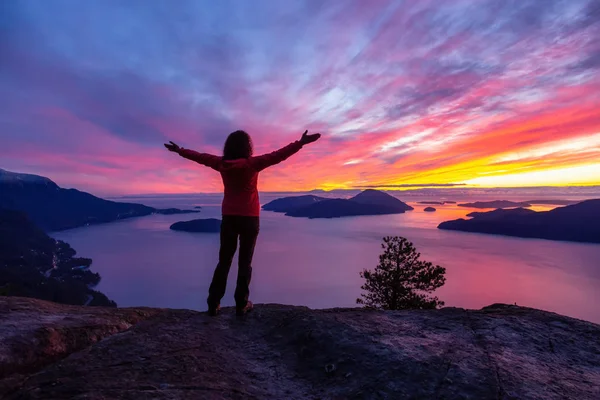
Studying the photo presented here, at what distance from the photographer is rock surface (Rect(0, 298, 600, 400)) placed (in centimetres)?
298

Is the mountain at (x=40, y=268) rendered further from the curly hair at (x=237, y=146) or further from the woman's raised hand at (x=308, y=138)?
the woman's raised hand at (x=308, y=138)

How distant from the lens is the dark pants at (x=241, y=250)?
535cm

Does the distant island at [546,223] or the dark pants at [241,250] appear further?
the distant island at [546,223]

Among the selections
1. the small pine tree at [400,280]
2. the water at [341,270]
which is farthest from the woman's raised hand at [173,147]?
the water at [341,270]

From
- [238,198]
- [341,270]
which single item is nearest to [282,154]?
[238,198]

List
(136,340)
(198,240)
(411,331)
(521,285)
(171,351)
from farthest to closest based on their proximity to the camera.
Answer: (198,240) → (521,285) → (411,331) → (136,340) → (171,351)

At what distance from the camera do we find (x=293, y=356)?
4.12 meters

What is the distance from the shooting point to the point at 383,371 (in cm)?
339

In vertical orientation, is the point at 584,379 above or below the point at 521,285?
above

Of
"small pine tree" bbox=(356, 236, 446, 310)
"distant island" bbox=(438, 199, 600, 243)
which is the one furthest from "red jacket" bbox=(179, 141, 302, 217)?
"distant island" bbox=(438, 199, 600, 243)

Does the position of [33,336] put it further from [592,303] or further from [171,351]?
[592,303]

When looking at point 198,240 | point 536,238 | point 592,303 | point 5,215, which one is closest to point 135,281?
point 198,240

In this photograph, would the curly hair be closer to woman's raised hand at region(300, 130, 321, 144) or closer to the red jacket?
the red jacket

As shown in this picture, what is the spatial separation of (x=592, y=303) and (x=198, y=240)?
180 meters
